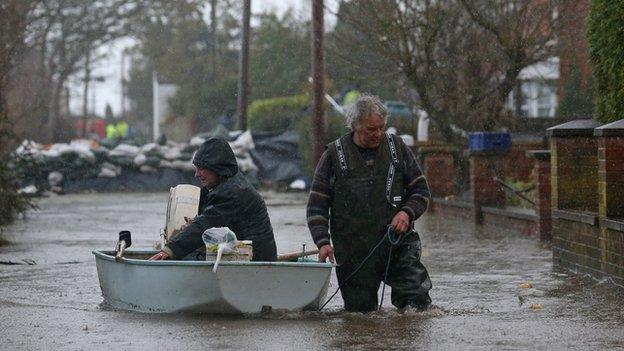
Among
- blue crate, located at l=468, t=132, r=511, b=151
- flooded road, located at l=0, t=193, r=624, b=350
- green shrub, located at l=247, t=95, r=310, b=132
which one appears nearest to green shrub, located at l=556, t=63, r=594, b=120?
green shrub, located at l=247, t=95, r=310, b=132

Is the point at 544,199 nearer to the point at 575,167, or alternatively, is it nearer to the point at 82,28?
the point at 575,167

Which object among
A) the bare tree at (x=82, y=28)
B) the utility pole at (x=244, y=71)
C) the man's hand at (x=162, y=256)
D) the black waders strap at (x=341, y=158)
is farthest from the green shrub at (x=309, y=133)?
the black waders strap at (x=341, y=158)

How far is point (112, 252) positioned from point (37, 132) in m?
43.0

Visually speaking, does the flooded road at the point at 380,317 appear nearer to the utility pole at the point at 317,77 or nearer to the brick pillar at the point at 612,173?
the brick pillar at the point at 612,173

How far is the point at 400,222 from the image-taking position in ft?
31.5

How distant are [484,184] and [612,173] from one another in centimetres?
893

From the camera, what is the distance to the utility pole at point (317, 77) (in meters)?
28.5

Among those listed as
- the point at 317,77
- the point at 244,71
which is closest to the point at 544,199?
the point at 317,77

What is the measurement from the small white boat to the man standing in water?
0.83ft

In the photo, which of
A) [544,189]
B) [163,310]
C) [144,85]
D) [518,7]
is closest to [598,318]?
[163,310]

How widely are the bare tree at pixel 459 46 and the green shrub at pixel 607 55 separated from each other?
848cm

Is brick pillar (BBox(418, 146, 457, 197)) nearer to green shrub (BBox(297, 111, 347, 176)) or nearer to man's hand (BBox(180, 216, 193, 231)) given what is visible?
green shrub (BBox(297, 111, 347, 176))

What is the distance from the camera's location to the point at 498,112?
24.1 meters

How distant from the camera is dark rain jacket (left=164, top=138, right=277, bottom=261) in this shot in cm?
1008
